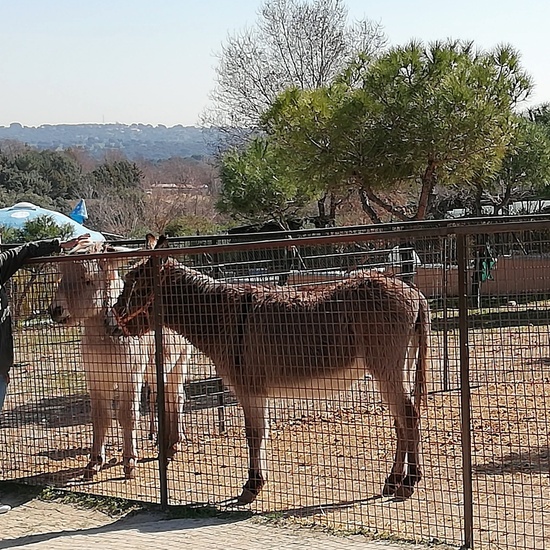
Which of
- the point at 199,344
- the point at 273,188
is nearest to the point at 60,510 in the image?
the point at 199,344

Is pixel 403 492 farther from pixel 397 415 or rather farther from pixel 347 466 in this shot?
pixel 347 466

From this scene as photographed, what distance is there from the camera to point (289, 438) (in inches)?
274

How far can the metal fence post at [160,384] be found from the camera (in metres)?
5.40

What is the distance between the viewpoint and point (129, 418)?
6.50 meters

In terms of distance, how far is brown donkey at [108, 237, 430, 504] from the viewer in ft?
17.5

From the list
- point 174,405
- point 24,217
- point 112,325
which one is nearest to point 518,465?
point 174,405

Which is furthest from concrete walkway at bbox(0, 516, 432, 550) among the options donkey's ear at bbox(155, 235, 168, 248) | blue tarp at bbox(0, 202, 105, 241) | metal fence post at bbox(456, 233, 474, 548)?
blue tarp at bbox(0, 202, 105, 241)

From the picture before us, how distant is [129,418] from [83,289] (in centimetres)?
110

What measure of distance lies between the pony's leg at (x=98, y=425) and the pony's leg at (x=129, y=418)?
0.36 ft

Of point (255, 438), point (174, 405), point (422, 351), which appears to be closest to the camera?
point (422, 351)

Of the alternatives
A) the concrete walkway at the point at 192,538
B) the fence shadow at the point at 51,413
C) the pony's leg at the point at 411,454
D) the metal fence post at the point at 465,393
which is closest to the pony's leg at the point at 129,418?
the fence shadow at the point at 51,413

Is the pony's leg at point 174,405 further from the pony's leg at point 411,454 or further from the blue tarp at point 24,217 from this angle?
the blue tarp at point 24,217

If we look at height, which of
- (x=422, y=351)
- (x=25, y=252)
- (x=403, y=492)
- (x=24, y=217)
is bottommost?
(x=403, y=492)

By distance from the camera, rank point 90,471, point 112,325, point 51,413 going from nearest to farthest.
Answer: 1. point 112,325
2. point 90,471
3. point 51,413
